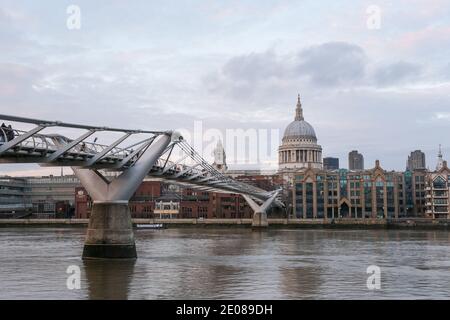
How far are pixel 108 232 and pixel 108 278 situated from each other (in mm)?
9514

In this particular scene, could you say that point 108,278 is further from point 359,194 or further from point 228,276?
point 359,194

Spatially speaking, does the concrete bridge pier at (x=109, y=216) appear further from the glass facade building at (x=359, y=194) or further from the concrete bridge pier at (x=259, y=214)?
the glass facade building at (x=359, y=194)

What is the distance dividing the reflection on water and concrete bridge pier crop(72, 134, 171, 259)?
965 millimetres

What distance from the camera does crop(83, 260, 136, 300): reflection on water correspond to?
95.9ft

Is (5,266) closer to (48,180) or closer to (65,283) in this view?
(65,283)

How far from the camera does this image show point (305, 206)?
14388 cm

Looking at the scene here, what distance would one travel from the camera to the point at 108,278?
34625 millimetres

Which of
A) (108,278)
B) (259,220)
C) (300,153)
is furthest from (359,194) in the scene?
(108,278)

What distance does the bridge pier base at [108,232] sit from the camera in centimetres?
4381

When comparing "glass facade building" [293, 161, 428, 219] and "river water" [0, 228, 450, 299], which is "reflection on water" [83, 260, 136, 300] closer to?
"river water" [0, 228, 450, 299]

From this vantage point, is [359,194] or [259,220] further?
[359,194]
